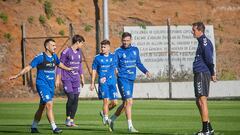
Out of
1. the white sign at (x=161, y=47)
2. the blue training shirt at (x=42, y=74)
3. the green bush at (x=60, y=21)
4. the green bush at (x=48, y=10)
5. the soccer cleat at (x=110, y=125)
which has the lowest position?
the soccer cleat at (x=110, y=125)

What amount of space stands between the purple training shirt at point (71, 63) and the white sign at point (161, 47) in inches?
815

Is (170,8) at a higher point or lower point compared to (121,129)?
higher

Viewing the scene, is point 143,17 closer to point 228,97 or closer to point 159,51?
point 159,51

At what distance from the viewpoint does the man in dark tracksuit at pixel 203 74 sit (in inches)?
648

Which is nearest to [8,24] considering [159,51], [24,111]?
[159,51]

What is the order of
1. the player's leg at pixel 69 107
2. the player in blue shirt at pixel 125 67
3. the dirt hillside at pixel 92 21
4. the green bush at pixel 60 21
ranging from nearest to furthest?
the player in blue shirt at pixel 125 67 → the player's leg at pixel 69 107 → the dirt hillside at pixel 92 21 → the green bush at pixel 60 21

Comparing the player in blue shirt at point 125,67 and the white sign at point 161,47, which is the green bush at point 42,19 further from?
the player in blue shirt at point 125,67

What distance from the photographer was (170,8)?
1945 inches

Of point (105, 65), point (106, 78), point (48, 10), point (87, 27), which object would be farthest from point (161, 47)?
A: point (106, 78)

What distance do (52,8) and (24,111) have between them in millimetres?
19572

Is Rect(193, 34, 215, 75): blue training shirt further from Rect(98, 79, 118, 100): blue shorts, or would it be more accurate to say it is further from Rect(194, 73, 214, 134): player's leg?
Rect(98, 79, 118, 100): blue shorts

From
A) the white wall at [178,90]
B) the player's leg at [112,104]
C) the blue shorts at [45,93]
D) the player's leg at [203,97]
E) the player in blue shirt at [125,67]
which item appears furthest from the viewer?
the white wall at [178,90]

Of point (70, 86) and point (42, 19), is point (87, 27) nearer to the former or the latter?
point (42, 19)

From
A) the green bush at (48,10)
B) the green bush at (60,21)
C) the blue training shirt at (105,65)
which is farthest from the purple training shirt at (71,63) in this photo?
the green bush at (48,10)
